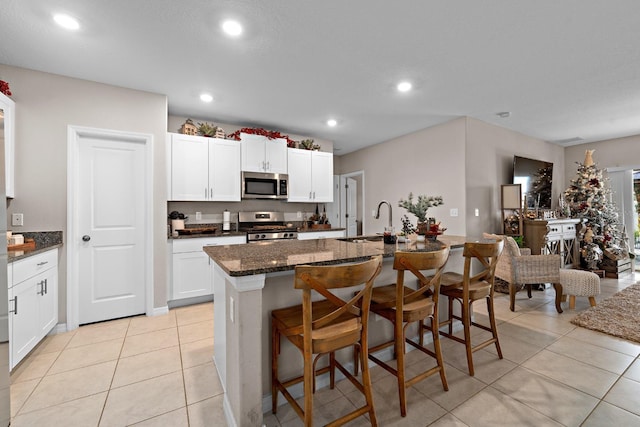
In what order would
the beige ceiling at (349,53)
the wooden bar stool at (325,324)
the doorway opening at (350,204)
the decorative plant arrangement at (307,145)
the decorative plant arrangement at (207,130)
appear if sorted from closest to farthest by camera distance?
the wooden bar stool at (325,324), the beige ceiling at (349,53), the decorative plant arrangement at (207,130), the decorative plant arrangement at (307,145), the doorway opening at (350,204)

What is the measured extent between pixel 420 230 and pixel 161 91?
322 cm

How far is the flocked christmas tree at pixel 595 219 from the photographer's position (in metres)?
5.01

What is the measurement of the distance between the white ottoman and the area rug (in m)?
0.18

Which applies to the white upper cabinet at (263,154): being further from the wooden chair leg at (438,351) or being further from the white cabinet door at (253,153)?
the wooden chair leg at (438,351)

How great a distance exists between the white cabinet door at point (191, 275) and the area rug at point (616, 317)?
4203 millimetres

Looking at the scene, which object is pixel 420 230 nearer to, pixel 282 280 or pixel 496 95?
pixel 282 280

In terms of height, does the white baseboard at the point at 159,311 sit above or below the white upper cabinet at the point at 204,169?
below

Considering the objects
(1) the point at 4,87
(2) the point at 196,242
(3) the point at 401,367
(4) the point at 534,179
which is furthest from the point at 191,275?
(4) the point at 534,179

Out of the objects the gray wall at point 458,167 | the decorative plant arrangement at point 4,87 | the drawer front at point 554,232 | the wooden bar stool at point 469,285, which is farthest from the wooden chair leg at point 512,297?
the decorative plant arrangement at point 4,87

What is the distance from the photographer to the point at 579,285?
331 cm

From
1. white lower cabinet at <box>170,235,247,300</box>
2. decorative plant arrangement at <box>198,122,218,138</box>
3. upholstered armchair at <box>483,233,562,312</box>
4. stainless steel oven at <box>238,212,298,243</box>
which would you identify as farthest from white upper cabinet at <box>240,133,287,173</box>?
upholstered armchair at <box>483,233,562,312</box>

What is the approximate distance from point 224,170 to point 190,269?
1.44m

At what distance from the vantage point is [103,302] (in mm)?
3068

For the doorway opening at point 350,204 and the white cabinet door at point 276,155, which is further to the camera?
the doorway opening at point 350,204
